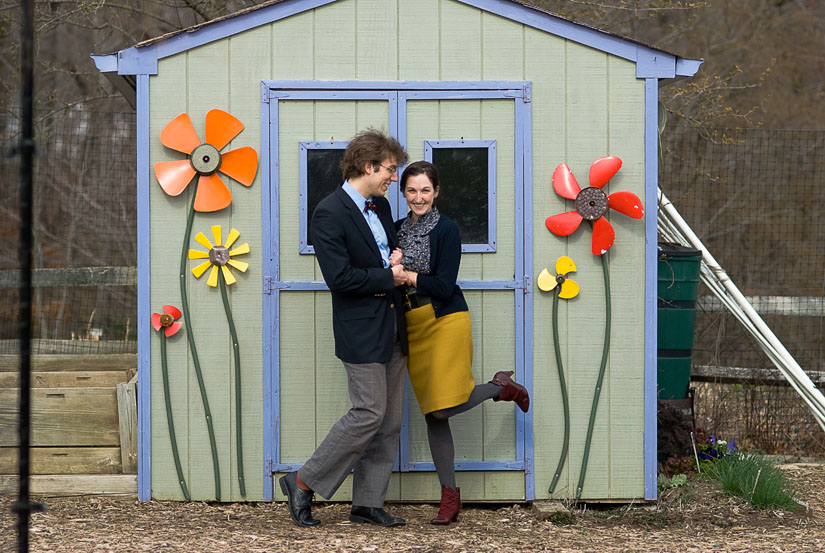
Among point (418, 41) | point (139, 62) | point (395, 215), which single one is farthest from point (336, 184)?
point (139, 62)

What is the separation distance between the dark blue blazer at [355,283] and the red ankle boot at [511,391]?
1.72 ft

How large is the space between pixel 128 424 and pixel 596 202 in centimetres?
269

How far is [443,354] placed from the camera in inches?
175

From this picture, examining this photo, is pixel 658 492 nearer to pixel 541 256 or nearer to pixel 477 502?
pixel 477 502

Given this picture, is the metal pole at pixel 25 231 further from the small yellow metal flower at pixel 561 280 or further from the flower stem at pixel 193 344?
the small yellow metal flower at pixel 561 280

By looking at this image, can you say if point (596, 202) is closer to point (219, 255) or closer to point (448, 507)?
point (448, 507)

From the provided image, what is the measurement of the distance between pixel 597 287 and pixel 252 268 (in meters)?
1.74

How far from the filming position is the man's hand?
4227 millimetres

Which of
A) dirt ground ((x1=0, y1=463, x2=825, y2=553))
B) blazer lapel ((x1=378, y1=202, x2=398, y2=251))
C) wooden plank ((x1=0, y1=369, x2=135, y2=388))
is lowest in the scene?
dirt ground ((x1=0, y1=463, x2=825, y2=553))

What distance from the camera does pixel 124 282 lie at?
7.06m

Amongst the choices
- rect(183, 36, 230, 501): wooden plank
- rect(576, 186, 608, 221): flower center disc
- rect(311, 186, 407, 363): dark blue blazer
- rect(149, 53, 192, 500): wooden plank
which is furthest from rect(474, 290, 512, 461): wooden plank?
rect(149, 53, 192, 500): wooden plank

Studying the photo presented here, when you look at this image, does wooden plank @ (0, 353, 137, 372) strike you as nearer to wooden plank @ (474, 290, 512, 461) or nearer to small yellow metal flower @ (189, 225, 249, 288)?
small yellow metal flower @ (189, 225, 249, 288)

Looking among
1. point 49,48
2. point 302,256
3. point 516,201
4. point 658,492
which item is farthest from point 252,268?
point 49,48

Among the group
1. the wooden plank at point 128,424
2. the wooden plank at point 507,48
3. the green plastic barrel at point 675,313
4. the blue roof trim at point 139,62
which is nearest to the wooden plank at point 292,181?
the blue roof trim at point 139,62
